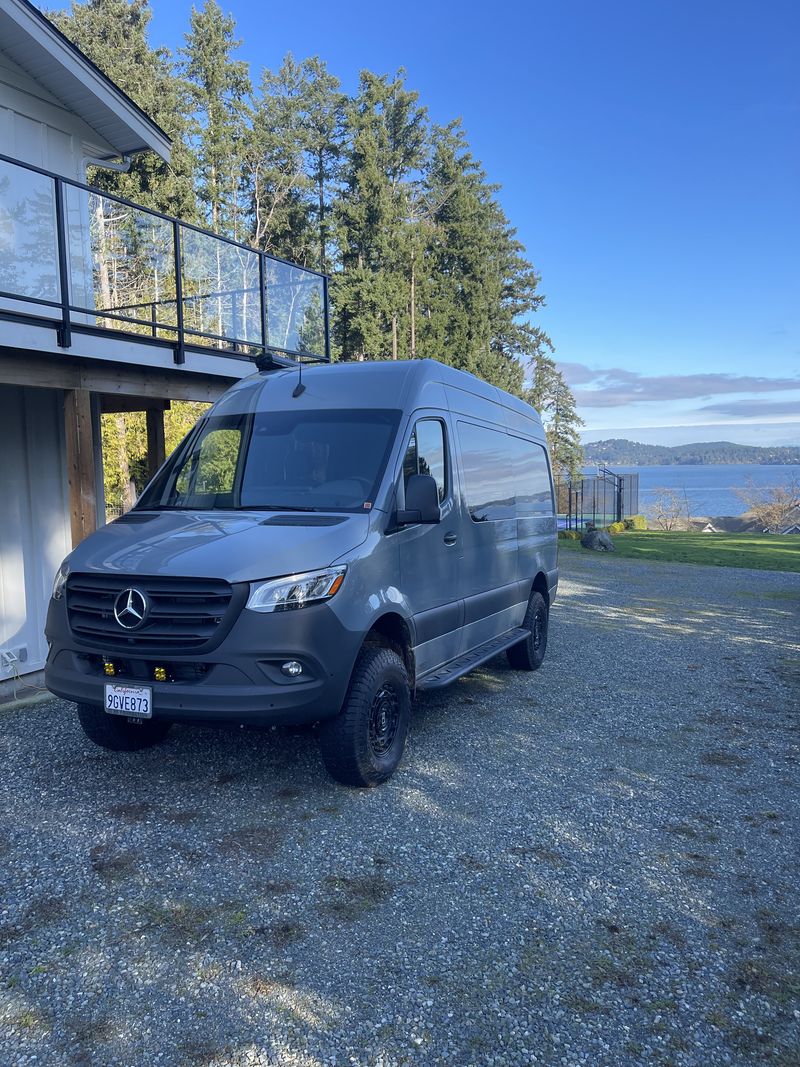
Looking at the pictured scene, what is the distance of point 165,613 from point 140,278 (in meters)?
6.26

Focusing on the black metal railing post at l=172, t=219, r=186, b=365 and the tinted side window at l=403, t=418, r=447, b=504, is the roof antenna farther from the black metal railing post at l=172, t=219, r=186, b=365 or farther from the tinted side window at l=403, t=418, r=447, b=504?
the black metal railing post at l=172, t=219, r=186, b=365

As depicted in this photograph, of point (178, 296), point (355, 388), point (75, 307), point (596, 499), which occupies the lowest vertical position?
point (596, 499)

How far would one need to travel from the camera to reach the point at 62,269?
6.85 meters

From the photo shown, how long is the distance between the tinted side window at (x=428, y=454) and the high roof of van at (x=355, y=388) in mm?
156

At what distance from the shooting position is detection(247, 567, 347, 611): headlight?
4.03 meters

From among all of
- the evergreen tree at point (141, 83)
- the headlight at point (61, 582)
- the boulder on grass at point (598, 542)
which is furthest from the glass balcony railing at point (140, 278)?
the evergreen tree at point (141, 83)

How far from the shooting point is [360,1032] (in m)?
2.66

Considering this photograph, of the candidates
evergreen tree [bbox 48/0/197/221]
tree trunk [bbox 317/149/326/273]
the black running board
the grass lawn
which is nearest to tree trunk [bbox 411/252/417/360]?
tree trunk [bbox 317/149/326/273]

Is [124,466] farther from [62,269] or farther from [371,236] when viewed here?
[371,236]

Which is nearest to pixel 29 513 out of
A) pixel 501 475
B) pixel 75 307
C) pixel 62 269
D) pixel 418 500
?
pixel 75 307

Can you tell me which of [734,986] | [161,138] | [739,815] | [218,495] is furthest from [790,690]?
[161,138]

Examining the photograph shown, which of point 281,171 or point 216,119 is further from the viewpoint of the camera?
point 281,171

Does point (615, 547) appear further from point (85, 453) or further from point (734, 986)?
point (734, 986)

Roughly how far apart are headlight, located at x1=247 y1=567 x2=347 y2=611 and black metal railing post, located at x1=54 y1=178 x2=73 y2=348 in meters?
3.91
